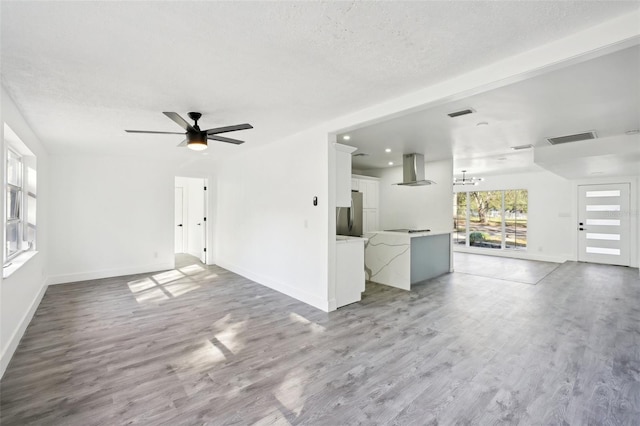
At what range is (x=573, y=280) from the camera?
5.85 m

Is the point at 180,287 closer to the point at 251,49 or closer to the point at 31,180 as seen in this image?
the point at 31,180

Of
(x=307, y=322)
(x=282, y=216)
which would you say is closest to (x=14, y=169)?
(x=282, y=216)

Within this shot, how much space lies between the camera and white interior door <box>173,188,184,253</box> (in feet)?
29.5

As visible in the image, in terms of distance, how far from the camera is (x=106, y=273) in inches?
229

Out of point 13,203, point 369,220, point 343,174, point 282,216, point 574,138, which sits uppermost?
point 574,138

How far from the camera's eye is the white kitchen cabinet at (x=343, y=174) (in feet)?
13.6

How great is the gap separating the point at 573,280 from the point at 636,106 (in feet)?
13.1

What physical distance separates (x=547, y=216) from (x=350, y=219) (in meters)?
6.41

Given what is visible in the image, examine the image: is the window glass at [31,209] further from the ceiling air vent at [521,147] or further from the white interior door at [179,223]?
the ceiling air vent at [521,147]

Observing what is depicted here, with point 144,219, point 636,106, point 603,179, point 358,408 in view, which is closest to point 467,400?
point 358,408

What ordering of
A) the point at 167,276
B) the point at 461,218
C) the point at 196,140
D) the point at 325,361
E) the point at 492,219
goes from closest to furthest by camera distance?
the point at 325,361 < the point at 196,140 < the point at 167,276 < the point at 492,219 < the point at 461,218

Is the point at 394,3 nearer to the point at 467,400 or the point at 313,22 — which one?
the point at 313,22

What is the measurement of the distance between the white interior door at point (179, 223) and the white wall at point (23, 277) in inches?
150

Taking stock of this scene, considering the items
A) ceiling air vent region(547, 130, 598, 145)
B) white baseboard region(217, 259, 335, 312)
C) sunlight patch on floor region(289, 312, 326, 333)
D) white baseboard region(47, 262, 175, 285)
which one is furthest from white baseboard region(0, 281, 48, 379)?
ceiling air vent region(547, 130, 598, 145)
